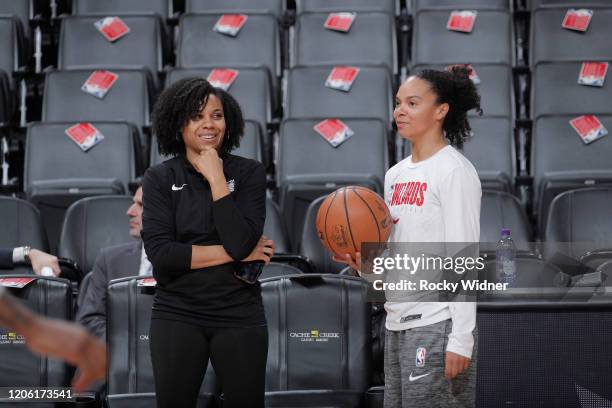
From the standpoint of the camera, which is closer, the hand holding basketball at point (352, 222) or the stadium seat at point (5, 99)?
the hand holding basketball at point (352, 222)

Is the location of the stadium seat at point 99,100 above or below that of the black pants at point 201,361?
above

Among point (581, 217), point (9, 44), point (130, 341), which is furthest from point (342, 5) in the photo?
point (130, 341)

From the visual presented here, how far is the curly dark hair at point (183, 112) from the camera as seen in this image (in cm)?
248

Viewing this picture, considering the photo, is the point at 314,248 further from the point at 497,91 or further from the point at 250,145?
the point at 497,91

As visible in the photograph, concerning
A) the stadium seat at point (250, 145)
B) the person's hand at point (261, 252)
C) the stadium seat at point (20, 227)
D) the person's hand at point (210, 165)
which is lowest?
the stadium seat at point (20, 227)

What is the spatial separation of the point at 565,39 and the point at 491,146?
4.51 feet

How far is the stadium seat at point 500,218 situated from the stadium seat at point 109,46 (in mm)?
2742

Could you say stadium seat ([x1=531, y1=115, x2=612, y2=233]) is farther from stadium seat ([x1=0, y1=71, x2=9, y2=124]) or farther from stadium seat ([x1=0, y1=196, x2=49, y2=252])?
stadium seat ([x1=0, y1=71, x2=9, y2=124])

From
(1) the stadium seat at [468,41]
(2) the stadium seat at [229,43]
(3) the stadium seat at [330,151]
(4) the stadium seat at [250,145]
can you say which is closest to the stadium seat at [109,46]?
(2) the stadium seat at [229,43]

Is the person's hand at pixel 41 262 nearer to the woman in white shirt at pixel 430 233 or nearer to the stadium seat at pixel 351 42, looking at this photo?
the woman in white shirt at pixel 430 233

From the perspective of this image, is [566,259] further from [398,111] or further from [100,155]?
[100,155]

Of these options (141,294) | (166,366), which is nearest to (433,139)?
(166,366)

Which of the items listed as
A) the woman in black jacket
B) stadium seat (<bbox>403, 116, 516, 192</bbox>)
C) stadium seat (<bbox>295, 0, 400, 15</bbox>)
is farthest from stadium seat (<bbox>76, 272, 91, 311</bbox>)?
stadium seat (<bbox>295, 0, 400, 15</bbox>)

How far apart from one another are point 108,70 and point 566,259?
3.41m
